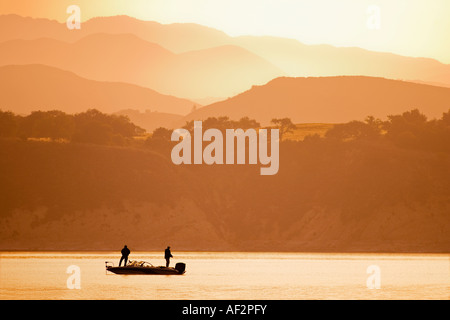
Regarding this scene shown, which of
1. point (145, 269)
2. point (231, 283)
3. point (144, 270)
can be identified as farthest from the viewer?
point (144, 270)

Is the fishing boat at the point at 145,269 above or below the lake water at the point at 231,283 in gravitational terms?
above

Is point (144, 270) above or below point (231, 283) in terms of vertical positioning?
above

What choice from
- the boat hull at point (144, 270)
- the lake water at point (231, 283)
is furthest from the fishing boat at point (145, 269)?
the lake water at point (231, 283)

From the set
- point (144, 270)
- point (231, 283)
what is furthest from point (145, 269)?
point (231, 283)

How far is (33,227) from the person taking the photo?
608 feet

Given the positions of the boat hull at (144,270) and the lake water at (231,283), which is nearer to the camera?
the lake water at (231,283)

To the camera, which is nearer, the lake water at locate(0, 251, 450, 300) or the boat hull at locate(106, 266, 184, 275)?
the lake water at locate(0, 251, 450, 300)

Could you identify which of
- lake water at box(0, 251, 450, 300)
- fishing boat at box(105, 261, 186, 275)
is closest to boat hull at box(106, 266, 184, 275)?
fishing boat at box(105, 261, 186, 275)

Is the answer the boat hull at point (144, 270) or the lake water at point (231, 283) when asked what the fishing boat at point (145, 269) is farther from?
the lake water at point (231, 283)

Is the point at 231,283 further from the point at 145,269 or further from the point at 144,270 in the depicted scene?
the point at 144,270

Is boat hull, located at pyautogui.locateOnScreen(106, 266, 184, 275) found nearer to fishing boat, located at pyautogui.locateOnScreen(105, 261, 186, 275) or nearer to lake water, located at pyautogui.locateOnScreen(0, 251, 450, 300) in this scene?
fishing boat, located at pyautogui.locateOnScreen(105, 261, 186, 275)

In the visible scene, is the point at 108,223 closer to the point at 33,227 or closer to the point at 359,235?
the point at 33,227

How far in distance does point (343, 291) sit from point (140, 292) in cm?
1812
